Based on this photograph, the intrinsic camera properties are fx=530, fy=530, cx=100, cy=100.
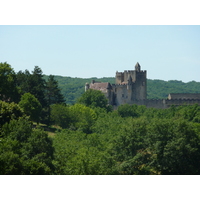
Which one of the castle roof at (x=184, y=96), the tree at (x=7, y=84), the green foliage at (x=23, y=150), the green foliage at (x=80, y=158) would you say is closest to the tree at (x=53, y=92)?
the tree at (x=7, y=84)

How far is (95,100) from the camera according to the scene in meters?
89.4

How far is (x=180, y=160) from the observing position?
143 feet

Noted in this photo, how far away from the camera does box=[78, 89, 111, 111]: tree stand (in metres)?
89.2

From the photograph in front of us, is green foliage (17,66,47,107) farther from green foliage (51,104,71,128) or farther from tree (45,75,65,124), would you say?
tree (45,75,65,124)

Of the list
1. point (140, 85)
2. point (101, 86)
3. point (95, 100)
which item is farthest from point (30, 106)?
point (140, 85)

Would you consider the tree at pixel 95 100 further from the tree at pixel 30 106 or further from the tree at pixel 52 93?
the tree at pixel 30 106

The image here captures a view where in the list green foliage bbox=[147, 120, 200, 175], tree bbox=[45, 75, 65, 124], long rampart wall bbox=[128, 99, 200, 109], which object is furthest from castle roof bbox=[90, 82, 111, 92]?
green foliage bbox=[147, 120, 200, 175]

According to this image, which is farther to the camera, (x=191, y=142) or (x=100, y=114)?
(x=100, y=114)

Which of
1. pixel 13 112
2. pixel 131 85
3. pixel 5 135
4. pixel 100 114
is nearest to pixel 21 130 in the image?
pixel 5 135

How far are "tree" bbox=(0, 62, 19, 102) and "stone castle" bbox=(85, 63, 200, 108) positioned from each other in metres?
38.7

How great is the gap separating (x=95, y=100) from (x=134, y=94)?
48.5 ft

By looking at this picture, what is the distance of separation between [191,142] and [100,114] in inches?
1359

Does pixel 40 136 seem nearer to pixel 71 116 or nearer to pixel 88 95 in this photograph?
pixel 71 116

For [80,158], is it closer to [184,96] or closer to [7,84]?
[7,84]
